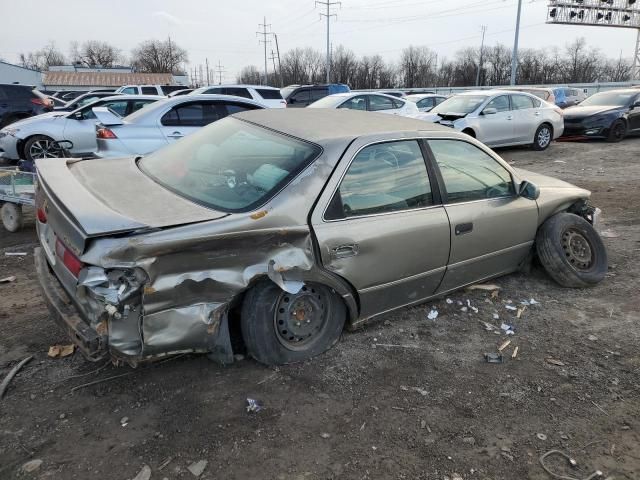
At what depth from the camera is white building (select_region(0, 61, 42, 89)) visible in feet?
155

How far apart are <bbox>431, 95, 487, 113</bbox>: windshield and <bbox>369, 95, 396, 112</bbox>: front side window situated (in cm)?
137

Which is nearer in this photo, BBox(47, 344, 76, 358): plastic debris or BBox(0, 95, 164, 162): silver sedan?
BBox(47, 344, 76, 358): plastic debris

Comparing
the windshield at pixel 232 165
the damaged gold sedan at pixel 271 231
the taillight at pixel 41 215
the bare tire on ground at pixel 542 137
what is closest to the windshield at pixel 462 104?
the bare tire on ground at pixel 542 137

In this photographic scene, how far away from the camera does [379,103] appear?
1288cm

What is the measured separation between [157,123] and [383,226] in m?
5.36

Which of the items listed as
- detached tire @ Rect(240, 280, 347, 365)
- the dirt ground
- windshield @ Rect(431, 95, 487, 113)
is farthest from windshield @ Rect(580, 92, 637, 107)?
detached tire @ Rect(240, 280, 347, 365)

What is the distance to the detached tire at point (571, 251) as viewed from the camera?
4359mm

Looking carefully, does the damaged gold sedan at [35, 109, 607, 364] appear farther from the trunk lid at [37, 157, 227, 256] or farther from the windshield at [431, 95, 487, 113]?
the windshield at [431, 95, 487, 113]

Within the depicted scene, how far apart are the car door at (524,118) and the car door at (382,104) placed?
116 inches

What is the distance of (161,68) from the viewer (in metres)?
92.8

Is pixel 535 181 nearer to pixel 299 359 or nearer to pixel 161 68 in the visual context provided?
pixel 299 359

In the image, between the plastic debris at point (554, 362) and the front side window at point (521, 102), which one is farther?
the front side window at point (521, 102)

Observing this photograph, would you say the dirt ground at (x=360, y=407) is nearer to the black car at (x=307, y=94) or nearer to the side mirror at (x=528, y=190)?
the side mirror at (x=528, y=190)

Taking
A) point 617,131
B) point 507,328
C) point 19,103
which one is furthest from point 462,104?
point 19,103
